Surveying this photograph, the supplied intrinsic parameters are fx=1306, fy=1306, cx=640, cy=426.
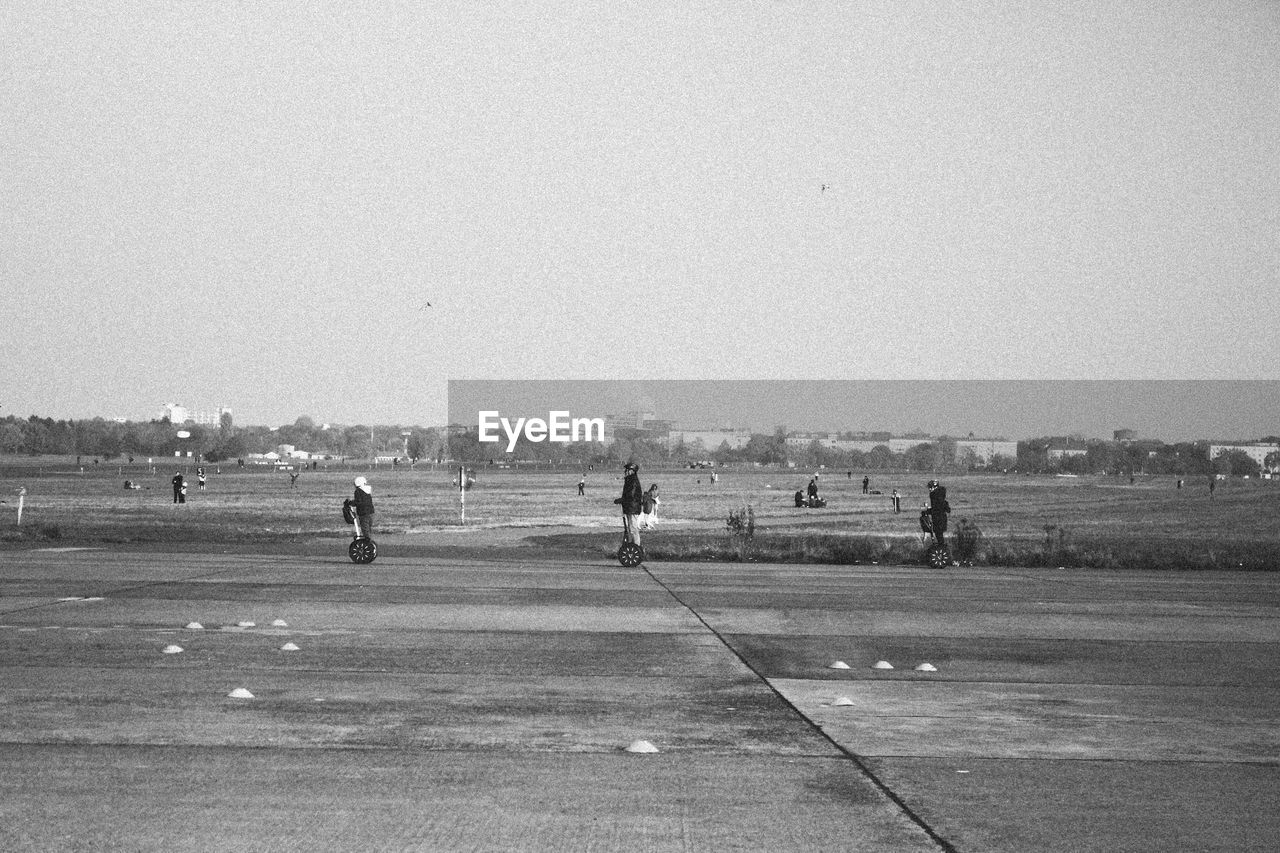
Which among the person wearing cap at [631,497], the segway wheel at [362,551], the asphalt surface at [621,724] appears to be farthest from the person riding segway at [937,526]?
the segway wheel at [362,551]

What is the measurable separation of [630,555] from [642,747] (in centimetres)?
1872

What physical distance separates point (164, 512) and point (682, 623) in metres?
48.6

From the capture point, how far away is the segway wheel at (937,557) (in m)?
30.2

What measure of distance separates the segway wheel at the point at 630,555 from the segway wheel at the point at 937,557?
702 centimetres

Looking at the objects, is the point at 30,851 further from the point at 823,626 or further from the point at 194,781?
the point at 823,626

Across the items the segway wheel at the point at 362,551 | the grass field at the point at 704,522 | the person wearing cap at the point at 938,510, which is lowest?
the grass field at the point at 704,522

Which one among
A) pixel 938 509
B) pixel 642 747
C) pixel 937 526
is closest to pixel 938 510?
pixel 938 509

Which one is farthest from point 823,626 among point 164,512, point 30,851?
point 164,512

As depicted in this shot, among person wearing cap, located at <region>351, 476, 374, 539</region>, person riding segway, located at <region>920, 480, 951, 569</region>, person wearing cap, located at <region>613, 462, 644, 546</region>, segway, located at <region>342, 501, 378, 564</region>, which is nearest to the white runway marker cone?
person wearing cap, located at <region>351, 476, 374, 539</region>

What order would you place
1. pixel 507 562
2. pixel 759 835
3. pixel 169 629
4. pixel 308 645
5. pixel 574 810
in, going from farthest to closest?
pixel 507 562 → pixel 169 629 → pixel 308 645 → pixel 574 810 → pixel 759 835

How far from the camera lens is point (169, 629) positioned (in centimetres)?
1588

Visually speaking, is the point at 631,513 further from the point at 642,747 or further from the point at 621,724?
the point at 642,747

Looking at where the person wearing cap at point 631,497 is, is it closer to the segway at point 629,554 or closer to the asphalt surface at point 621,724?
the segway at point 629,554

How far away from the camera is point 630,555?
28.3m
